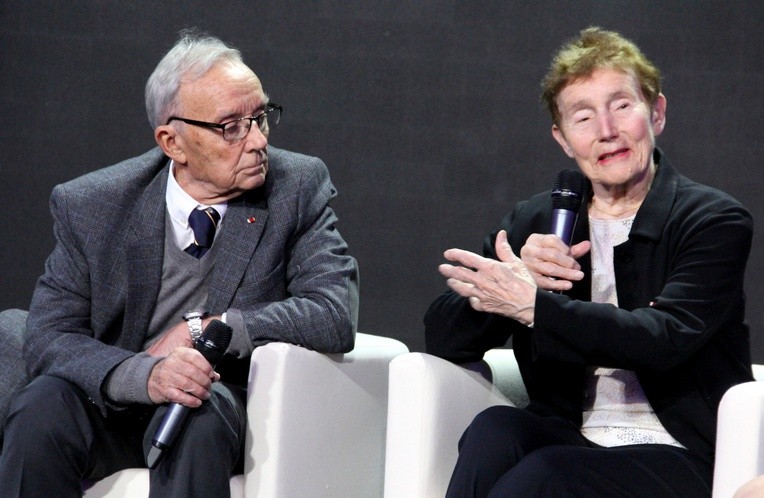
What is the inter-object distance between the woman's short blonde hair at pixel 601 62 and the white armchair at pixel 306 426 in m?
0.79

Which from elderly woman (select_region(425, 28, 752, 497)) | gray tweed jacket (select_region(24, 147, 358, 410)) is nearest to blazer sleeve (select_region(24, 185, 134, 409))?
gray tweed jacket (select_region(24, 147, 358, 410))

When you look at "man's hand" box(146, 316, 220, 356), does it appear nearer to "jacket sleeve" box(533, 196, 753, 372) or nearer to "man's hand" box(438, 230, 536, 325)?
"man's hand" box(438, 230, 536, 325)

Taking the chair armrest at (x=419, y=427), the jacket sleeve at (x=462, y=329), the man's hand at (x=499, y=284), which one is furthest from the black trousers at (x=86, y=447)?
the man's hand at (x=499, y=284)

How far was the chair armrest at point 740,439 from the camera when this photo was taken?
1984mm

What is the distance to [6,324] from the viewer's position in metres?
2.75

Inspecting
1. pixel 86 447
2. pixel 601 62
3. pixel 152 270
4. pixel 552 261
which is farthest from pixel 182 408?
pixel 601 62

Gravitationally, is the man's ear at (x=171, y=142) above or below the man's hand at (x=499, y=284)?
above

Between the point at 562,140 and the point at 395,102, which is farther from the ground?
the point at 562,140

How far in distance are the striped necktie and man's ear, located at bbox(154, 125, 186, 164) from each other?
0.14 meters

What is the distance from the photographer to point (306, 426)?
2.54m

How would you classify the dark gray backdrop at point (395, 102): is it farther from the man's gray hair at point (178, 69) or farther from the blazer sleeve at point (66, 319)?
the blazer sleeve at point (66, 319)

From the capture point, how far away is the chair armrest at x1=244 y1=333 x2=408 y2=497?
8.11ft

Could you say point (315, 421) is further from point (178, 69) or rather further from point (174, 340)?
point (178, 69)

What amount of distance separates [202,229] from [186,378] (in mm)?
485
